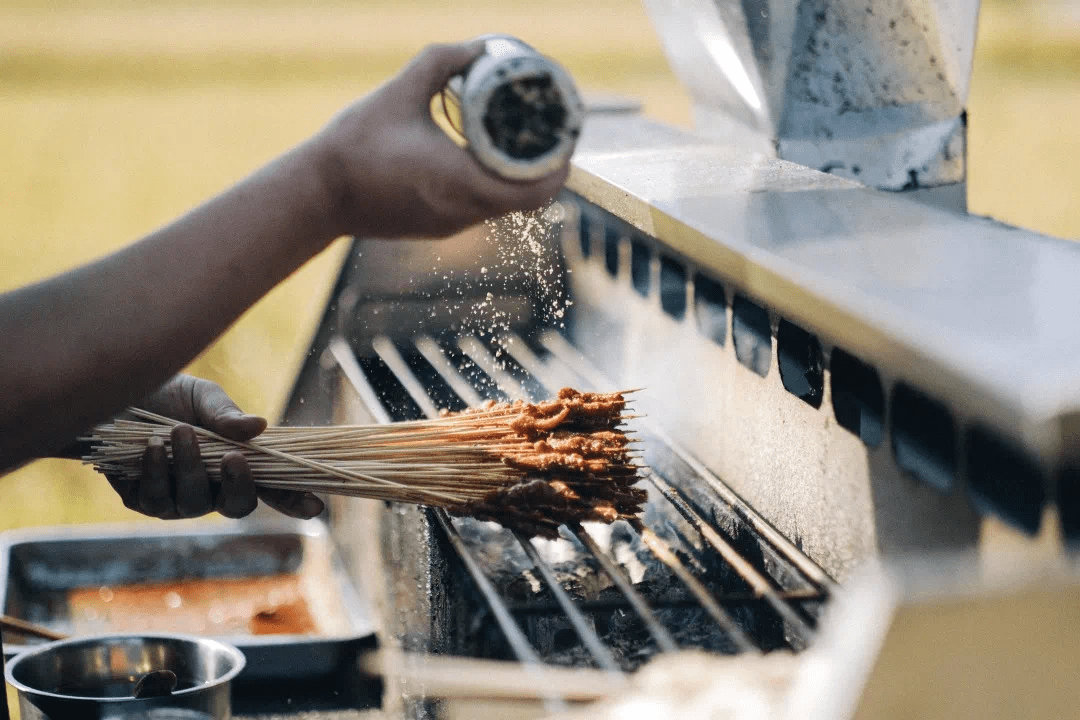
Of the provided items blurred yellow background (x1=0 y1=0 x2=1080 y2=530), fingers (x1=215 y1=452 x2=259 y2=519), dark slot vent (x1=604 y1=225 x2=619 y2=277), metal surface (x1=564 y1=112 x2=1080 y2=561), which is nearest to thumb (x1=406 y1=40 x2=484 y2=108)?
metal surface (x1=564 y1=112 x2=1080 y2=561)

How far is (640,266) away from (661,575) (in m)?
0.97

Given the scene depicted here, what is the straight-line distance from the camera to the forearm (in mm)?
1147

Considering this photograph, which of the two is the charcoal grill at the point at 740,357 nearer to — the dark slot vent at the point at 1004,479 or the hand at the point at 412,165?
the dark slot vent at the point at 1004,479

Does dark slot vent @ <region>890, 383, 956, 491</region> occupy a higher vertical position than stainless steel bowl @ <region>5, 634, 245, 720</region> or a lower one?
higher

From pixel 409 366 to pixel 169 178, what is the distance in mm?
10109

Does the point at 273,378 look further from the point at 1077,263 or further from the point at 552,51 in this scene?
the point at 552,51

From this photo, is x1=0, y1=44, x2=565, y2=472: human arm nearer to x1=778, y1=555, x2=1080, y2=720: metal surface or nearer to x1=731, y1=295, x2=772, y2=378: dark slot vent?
x1=778, y1=555, x2=1080, y2=720: metal surface

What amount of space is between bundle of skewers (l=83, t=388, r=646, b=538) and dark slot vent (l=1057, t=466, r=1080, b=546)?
770mm

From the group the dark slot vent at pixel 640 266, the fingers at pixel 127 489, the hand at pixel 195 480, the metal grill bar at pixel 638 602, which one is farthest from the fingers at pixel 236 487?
the dark slot vent at pixel 640 266

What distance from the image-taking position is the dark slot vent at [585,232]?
2952mm

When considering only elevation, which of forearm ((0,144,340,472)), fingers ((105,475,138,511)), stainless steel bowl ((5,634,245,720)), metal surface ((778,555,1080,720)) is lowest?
stainless steel bowl ((5,634,245,720))

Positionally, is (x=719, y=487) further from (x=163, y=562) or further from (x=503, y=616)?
(x=163, y=562)

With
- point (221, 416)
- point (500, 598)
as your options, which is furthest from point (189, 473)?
point (500, 598)

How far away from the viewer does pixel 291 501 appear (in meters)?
2.04
